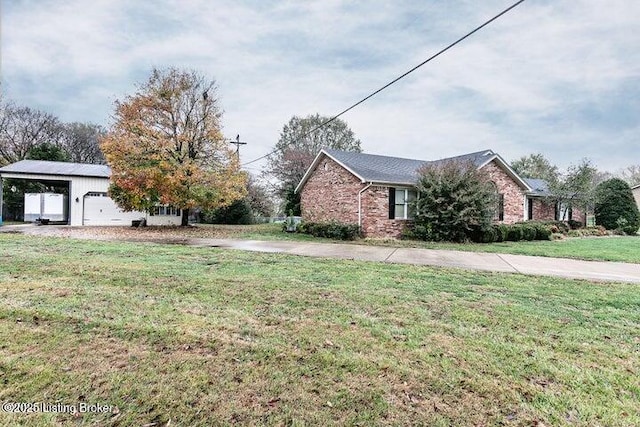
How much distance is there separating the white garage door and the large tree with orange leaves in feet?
11.5

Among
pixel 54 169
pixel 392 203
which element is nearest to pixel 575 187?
pixel 392 203

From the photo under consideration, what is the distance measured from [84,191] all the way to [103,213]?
1680mm

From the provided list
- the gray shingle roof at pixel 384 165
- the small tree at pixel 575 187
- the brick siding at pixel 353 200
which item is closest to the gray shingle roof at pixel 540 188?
the small tree at pixel 575 187

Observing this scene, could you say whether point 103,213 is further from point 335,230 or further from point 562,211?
point 562,211

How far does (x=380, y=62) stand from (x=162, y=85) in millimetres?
11814

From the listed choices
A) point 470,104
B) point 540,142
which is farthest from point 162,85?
point 540,142

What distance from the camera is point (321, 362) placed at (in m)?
2.89

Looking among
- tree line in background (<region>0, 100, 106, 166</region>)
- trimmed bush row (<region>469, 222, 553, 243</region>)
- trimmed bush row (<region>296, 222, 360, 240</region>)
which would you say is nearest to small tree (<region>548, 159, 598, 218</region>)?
trimmed bush row (<region>469, 222, 553, 243</region>)

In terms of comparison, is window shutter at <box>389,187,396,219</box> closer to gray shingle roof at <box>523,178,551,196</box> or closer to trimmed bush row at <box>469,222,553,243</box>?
trimmed bush row at <box>469,222,553,243</box>

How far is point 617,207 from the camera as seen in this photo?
893 inches

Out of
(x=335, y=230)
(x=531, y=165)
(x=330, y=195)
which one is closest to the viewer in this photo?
(x=335, y=230)

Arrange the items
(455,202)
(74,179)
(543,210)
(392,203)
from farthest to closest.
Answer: (543,210) < (74,179) < (392,203) < (455,202)

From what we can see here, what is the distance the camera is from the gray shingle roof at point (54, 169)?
65.6 feet

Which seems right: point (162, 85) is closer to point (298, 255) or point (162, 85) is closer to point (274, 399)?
point (298, 255)
